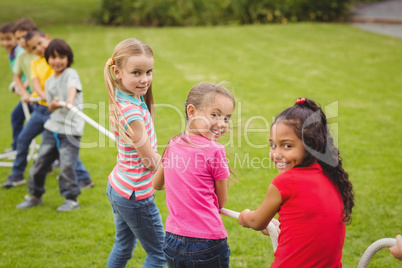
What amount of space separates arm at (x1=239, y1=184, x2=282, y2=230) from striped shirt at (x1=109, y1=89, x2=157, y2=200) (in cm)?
77

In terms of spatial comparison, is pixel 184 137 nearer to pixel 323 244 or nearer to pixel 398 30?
pixel 323 244

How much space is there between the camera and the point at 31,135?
544 centimetres

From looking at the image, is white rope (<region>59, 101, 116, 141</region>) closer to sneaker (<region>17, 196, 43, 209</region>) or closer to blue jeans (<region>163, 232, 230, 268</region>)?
blue jeans (<region>163, 232, 230, 268</region>)

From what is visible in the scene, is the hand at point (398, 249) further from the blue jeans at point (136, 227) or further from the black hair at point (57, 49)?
the black hair at point (57, 49)

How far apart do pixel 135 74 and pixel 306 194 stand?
1.27m

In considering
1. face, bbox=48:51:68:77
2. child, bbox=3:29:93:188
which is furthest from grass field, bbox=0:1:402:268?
face, bbox=48:51:68:77

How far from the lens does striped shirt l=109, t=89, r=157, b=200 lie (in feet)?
8.95

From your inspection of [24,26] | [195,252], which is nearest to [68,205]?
[24,26]

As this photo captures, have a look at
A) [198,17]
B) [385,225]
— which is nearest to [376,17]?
[198,17]

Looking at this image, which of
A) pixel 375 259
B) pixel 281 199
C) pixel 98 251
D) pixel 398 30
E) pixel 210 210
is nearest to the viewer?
pixel 281 199

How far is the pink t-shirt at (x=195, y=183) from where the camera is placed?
2316mm

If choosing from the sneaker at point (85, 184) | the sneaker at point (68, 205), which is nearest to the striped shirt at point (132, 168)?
the sneaker at point (68, 205)

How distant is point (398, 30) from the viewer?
15.1m

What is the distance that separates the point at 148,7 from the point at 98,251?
15.5 metres
